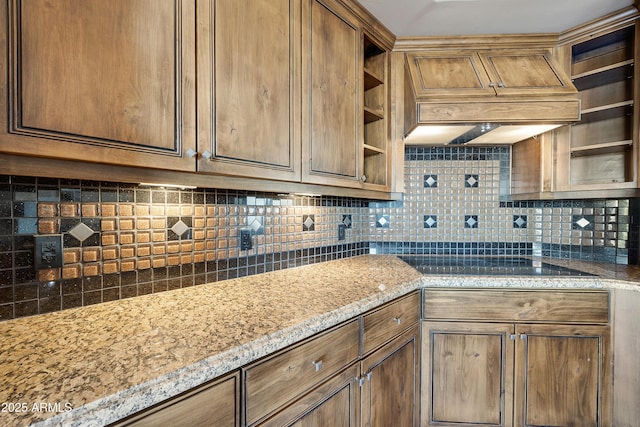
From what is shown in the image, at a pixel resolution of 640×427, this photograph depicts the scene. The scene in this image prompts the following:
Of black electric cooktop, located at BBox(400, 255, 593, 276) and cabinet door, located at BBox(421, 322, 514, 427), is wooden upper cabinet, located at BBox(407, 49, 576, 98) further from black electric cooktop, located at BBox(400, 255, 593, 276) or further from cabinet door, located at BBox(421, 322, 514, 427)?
cabinet door, located at BBox(421, 322, 514, 427)

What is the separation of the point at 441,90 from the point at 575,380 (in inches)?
63.0

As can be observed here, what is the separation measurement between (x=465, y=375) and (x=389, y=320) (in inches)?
24.2

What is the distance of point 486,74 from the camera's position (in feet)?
5.88

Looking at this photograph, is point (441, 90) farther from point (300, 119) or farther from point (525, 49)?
point (300, 119)

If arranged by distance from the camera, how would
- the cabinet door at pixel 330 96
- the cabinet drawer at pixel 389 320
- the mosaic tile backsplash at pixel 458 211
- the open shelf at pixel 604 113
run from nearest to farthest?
1. the cabinet drawer at pixel 389 320
2. the cabinet door at pixel 330 96
3. the open shelf at pixel 604 113
4. the mosaic tile backsplash at pixel 458 211

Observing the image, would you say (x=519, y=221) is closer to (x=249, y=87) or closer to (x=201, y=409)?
(x=249, y=87)

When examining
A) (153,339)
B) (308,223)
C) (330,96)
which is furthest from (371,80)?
(153,339)

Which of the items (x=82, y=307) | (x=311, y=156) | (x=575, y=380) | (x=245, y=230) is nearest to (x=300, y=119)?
(x=311, y=156)

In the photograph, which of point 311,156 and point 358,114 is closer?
point 311,156

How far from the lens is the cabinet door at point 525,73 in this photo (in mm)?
1692

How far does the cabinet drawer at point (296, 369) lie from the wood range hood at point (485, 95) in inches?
47.7

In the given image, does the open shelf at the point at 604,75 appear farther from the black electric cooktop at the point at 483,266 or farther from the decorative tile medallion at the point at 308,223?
the decorative tile medallion at the point at 308,223

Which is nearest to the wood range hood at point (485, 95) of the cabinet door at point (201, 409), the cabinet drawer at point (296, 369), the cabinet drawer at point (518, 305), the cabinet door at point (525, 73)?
the cabinet door at point (525, 73)

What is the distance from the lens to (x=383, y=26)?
1.80 metres
